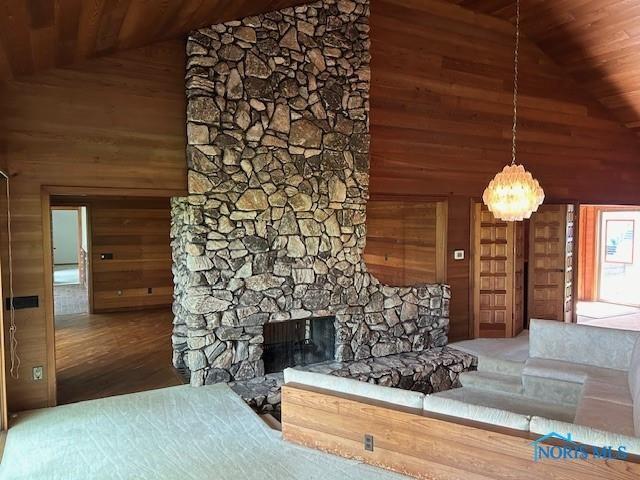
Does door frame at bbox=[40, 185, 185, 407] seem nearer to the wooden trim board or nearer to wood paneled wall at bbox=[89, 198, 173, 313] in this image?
the wooden trim board

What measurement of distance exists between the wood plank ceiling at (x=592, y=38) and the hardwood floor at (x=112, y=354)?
20.3 feet

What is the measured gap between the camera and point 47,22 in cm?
301

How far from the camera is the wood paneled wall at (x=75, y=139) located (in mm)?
4250

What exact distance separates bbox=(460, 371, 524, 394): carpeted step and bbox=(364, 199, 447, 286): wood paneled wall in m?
1.47

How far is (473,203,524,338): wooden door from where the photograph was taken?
7082 mm

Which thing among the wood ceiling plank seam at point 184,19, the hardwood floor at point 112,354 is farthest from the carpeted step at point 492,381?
the wood ceiling plank seam at point 184,19

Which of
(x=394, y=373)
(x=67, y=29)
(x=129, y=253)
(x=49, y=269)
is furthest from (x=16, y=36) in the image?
(x=129, y=253)

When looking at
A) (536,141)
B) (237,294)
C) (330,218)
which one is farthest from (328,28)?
(536,141)

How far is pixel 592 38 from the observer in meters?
6.62

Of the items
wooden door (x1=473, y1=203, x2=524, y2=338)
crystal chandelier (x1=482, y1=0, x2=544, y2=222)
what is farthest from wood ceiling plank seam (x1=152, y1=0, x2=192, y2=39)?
wooden door (x1=473, y1=203, x2=524, y2=338)

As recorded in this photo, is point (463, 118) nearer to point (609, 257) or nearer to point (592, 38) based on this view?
point (592, 38)

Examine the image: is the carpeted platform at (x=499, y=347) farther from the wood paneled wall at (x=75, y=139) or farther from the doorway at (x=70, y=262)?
the doorway at (x=70, y=262)

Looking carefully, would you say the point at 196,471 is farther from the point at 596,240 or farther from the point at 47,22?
the point at 596,240

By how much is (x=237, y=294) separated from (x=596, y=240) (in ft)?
27.8
